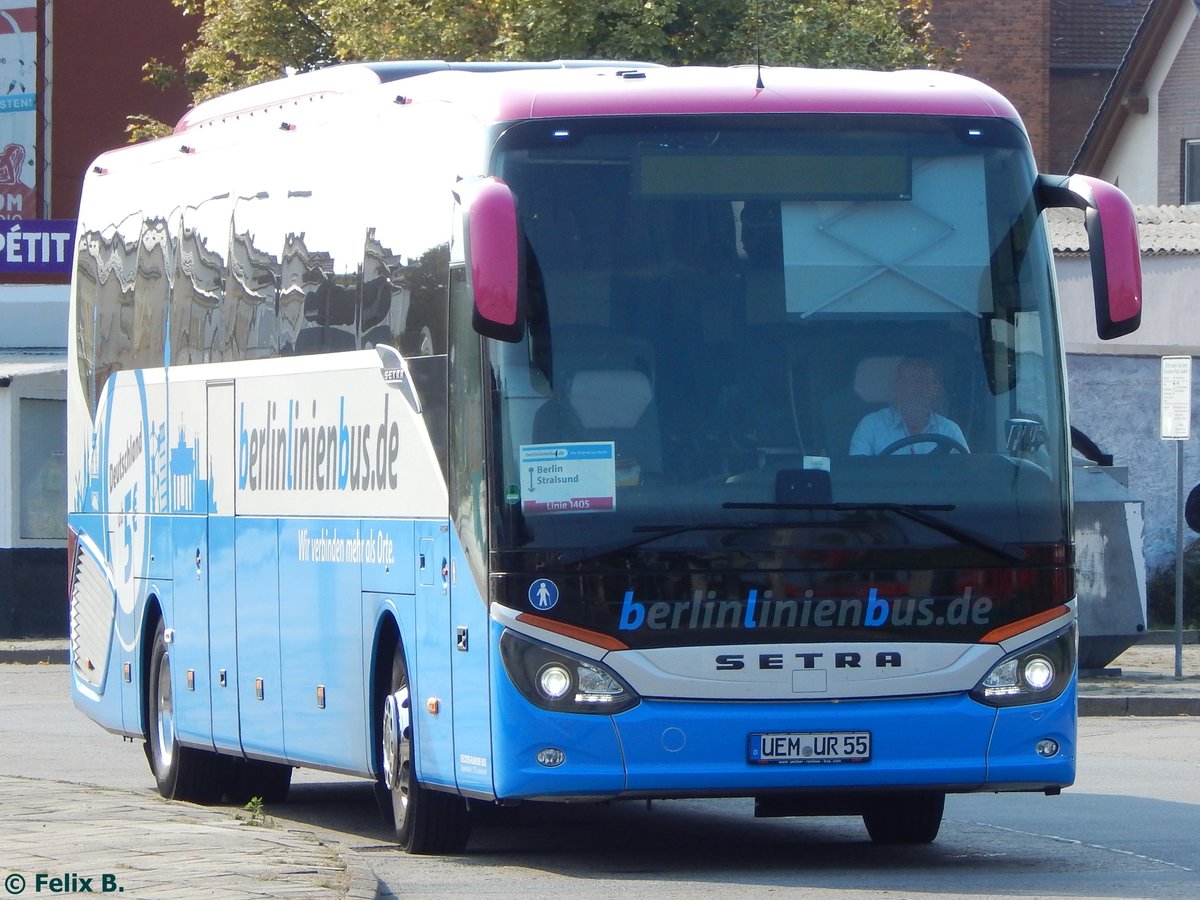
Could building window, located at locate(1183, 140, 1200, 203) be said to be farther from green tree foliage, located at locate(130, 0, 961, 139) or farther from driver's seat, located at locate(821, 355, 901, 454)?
driver's seat, located at locate(821, 355, 901, 454)

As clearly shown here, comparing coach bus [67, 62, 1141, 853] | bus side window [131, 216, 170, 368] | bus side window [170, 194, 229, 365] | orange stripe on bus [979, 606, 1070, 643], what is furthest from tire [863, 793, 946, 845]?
bus side window [131, 216, 170, 368]

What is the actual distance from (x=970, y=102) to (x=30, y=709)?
12.6 meters

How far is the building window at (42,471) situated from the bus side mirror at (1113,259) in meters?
20.5

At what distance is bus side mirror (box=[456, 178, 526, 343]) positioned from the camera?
915 centimetres

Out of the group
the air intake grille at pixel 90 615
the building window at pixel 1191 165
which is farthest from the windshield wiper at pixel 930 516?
the building window at pixel 1191 165

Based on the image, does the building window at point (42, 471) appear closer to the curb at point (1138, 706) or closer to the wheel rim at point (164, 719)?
the curb at point (1138, 706)

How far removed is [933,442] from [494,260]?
1885 millimetres

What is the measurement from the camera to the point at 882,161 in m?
9.93

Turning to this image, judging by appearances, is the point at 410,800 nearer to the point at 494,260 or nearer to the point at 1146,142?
the point at 494,260

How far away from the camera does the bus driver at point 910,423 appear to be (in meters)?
9.62

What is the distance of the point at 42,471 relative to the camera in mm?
28609

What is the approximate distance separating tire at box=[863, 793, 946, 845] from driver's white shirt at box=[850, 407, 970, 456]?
1.98 m

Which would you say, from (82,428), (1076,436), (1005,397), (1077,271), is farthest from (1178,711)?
(1077,271)

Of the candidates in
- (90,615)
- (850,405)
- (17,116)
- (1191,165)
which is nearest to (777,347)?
(850,405)
